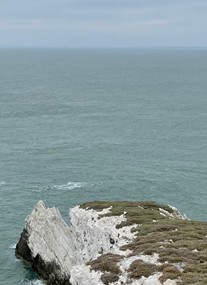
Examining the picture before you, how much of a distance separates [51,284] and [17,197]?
29.3 m

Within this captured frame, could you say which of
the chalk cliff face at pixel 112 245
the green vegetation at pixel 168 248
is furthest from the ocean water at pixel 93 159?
the green vegetation at pixel 168 248

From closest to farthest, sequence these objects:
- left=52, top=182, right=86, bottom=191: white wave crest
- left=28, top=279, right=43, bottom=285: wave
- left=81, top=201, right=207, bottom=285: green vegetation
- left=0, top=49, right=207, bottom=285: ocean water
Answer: left=81, top=201, right=207, bottom=285: green vegetation → left=28, top=279, right=43, bottom=285: wave → left=0, top=49, right=207, bottom=285: ocean water → left=52, top=182, right=86, bottom=191: white wave crest

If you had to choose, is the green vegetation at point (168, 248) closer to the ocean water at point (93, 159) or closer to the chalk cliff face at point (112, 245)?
the chalk cliff face at point (112, 245)

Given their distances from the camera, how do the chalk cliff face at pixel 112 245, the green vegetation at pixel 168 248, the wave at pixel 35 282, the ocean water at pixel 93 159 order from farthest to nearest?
the ocean water at pixel 93 159 < the wave at pixel 35 282 < the chalk cliff face at pixel 112 245 < the green vegetation at pixel 168 248

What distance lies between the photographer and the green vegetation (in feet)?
92.7

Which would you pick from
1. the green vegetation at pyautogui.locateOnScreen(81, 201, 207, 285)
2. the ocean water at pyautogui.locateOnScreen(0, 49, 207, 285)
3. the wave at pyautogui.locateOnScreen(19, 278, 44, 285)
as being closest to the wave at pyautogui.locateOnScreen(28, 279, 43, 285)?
the wave at pyautogui.locateOnScreen(19, 278, 44, 285)

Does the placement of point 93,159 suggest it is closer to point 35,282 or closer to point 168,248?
point 35,282

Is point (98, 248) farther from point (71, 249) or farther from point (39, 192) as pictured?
point (39, 192)

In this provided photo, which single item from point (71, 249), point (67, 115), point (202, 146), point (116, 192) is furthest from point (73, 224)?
point (67, 115)

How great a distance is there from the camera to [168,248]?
32.2 metres

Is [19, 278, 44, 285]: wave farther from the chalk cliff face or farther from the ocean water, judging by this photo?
the chalk cliff face

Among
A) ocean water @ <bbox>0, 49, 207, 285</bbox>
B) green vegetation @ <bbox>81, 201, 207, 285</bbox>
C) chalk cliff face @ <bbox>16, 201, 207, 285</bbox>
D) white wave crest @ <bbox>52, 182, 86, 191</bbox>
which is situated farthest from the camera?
white wave crest @ <bbox>52, 182, 86, 191</bbox>

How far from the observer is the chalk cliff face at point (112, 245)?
95.9 ft

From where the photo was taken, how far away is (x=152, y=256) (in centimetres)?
3133
